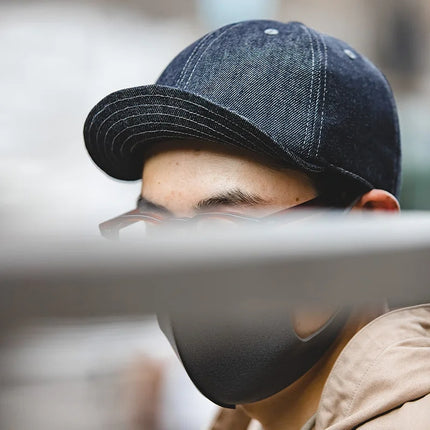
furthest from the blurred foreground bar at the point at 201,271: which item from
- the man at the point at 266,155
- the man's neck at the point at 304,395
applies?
the man's neck at the point at 304,395

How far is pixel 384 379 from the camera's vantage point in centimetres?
95

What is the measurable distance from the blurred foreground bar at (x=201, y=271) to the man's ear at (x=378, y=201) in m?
0.91

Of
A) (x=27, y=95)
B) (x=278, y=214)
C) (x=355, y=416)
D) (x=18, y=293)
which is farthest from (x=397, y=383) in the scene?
(x=27, y=95)

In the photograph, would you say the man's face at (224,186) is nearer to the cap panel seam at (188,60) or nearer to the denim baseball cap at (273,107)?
the denim baseball cap at (273,107)

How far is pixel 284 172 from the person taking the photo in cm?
124

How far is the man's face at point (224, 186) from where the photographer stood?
1.19 metres

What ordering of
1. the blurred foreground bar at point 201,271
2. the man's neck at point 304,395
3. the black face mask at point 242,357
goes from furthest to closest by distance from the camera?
the man's neck at point 304,395, the black face mask at point 242,357, the blurred foreground bar at point 201,271

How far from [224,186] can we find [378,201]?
325 mm

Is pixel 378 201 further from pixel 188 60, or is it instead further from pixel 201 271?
pixel 201 271

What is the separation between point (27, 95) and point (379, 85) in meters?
2.94

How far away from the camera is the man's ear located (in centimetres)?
129

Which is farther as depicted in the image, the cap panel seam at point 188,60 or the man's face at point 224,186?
the cap panel seam at point 188,60

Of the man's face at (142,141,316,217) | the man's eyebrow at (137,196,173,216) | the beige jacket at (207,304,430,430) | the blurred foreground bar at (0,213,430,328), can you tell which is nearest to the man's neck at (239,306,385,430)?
the beige jacket at (207,304,430,430)

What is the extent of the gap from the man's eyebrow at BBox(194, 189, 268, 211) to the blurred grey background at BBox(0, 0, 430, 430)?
374mm
